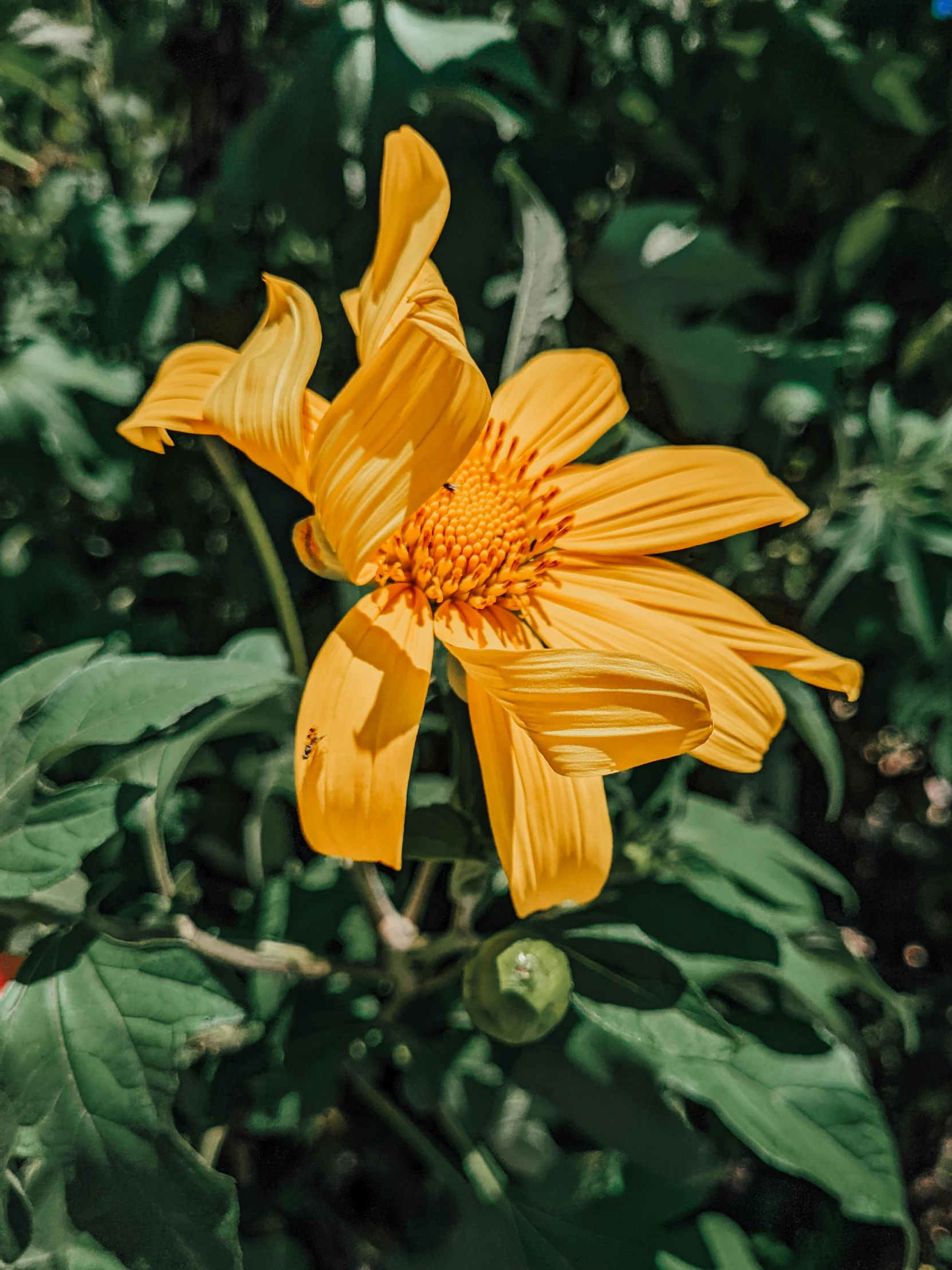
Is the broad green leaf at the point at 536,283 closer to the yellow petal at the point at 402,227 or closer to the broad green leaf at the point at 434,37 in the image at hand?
the broad green leaf at the point at 434,37

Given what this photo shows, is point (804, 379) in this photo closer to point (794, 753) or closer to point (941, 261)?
point (941, 261)

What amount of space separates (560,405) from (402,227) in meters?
0.22

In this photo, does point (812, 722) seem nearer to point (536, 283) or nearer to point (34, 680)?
point (536, 283)

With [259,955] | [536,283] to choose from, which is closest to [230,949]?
[259,955]

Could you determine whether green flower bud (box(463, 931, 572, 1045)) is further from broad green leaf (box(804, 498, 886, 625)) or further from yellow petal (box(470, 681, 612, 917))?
broad green leaf (box(804, 498, 886, 625))

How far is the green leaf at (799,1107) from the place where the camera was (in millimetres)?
704

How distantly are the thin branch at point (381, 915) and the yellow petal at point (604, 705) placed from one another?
13.4 inches

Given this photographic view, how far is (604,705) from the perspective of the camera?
49cm

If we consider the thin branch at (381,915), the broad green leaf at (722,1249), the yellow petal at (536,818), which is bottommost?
the broad green leaf at (722,1249)

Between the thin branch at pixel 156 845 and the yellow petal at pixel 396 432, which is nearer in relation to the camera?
the yellow petal at pixel 396 432

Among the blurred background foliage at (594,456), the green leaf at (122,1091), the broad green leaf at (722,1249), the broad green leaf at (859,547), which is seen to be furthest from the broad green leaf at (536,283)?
the broad green leaf at (722,1249)

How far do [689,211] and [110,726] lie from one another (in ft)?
2.53

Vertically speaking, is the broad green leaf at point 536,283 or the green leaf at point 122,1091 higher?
the broad green leaf at point 536,283

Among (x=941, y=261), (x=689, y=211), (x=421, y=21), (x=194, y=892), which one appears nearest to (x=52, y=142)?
(x=421, y=21)
